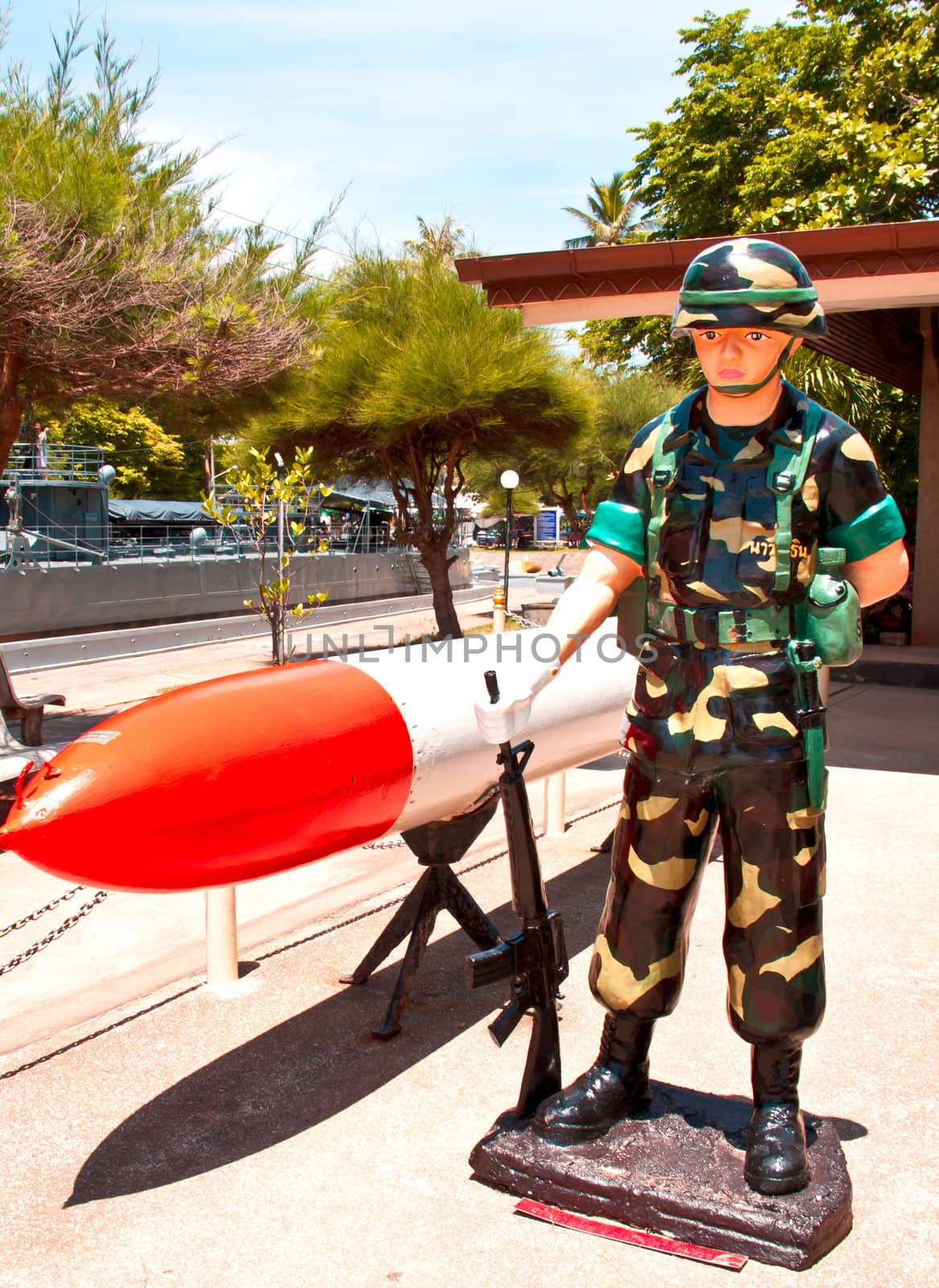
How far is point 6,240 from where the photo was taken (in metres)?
6.79

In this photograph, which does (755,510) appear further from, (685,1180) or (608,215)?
(608,215)

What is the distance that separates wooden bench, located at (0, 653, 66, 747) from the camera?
6566 mm

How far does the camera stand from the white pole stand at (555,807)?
5820 millimetres

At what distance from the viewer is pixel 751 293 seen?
2414 mm

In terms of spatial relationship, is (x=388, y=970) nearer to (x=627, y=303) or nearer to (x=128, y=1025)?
(x=128, y=1025)

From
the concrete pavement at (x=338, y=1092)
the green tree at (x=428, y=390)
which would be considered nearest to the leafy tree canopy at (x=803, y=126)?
the green tree at (x=428, y=390)

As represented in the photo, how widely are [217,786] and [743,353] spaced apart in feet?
5.10

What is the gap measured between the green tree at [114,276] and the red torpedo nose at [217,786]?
16.9ft

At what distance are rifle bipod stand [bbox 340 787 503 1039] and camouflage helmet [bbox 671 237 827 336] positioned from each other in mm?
1773

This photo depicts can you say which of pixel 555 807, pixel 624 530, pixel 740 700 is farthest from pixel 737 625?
pixel 555 807

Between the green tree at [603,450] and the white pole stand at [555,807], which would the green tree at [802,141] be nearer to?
the green tree at [603,450]

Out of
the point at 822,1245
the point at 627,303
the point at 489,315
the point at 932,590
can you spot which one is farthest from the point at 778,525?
the point at 489,315

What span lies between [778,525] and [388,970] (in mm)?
2394

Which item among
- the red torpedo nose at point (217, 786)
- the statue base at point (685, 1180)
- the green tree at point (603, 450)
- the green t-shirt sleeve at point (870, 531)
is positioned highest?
the green tree at point (603, 450)
